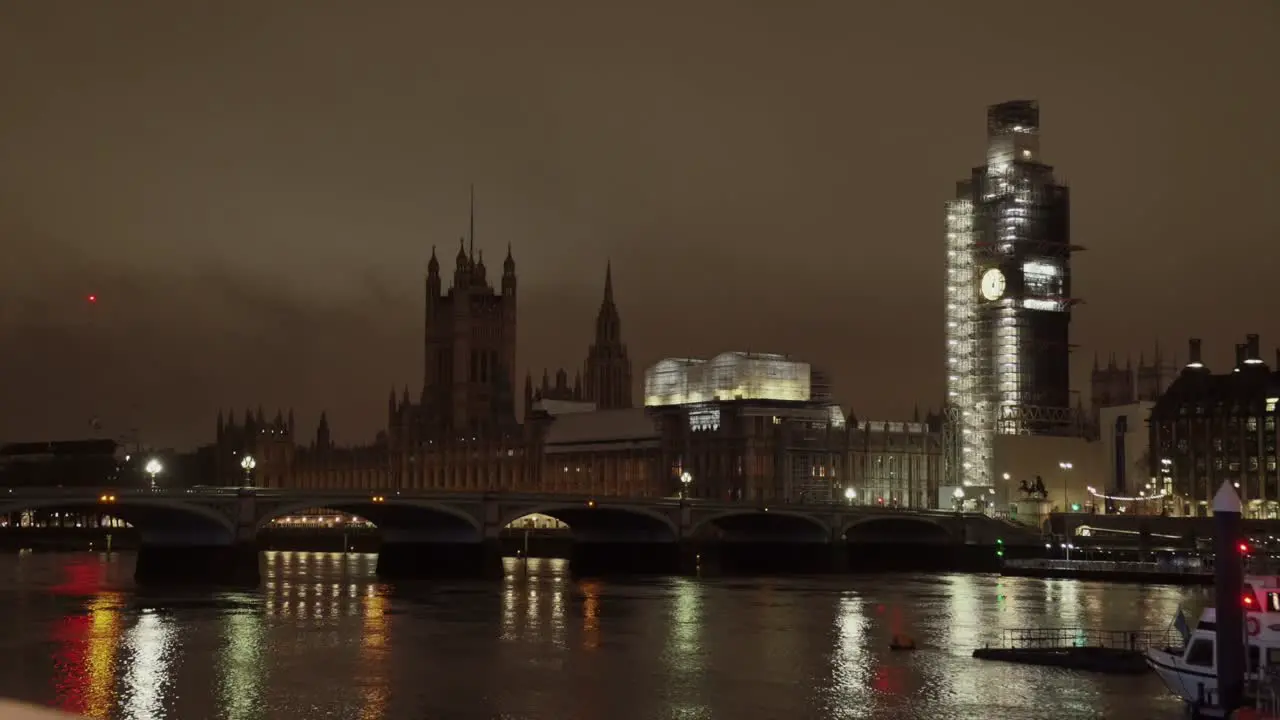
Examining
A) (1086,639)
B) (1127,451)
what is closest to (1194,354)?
(1127,451)

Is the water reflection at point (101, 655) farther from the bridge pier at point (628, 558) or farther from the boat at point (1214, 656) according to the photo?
the bridge pier at point (628, 558)

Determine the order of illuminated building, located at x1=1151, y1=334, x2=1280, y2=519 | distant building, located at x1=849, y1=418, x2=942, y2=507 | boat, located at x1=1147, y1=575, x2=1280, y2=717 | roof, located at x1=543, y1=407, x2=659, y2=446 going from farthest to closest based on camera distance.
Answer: roof, located at x1=543, y1=407, x2=659, y2=446 < distant building, located at x1=849, y1=418, x2=942, y2=507 < illuminated building, located at x1=1151, y1=334, x2=1280, y2=519 < boat, located at x1=1147, y1=575, x2=1280, y2=717

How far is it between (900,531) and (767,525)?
33.6 feet

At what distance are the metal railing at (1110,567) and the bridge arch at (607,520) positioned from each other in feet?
73.5

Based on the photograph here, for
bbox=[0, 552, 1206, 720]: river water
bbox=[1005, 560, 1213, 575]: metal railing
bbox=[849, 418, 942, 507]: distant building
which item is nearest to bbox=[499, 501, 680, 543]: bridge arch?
bbox=[0, 552, 1206, 720]: river water

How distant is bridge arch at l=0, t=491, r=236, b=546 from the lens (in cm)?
7156

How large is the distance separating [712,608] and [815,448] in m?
81.0

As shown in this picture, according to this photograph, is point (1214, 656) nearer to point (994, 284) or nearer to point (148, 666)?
point (148, 666)

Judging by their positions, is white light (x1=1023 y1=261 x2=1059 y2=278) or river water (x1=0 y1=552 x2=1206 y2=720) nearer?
river water (x1=0 y1=552 x2=1206 y2=720)

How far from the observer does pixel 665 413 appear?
162375 millimetres

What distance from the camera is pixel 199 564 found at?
82875 mm

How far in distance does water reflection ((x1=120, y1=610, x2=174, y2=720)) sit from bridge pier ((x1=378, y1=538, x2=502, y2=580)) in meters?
30.7

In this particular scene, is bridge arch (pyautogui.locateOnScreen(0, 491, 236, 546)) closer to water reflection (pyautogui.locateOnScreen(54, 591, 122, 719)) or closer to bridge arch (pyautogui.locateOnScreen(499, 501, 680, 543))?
water reflection (pyautogui.locateOnScreen(54, 591, 122, 719))

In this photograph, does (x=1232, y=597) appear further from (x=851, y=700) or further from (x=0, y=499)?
(x=0, y=499)
